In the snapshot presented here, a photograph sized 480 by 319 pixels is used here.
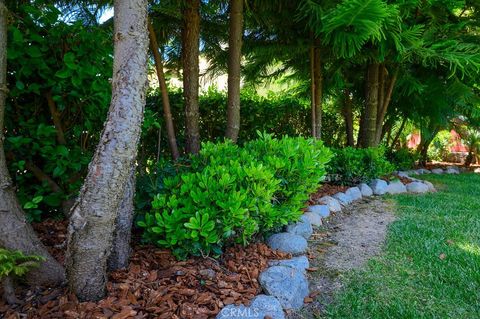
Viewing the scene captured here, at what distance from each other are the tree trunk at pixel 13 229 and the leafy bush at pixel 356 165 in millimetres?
3746

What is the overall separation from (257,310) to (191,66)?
8.74ft

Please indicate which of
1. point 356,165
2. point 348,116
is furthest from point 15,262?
point 348,116

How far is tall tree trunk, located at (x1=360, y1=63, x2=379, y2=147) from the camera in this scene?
5.74 meters

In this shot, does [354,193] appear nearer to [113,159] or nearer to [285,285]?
[285,285]

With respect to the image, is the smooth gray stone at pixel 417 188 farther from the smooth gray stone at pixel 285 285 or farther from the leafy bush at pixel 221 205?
the smooth gray stone at pixel 285 285

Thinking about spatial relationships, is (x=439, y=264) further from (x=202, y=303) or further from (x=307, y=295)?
(x=202, y=303)

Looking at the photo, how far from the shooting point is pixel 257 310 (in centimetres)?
177

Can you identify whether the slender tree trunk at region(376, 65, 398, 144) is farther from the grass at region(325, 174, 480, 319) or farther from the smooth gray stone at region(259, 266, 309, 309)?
the smooth gray stone at region(259, 266, 309, 309)

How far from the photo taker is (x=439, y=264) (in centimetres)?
248

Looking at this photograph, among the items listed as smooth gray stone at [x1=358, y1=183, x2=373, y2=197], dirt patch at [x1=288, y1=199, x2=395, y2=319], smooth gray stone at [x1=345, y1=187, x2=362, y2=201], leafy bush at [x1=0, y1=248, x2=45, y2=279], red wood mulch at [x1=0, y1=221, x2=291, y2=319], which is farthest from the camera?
smooth gray stone at [x1=358, y1=183, x2=373, y2=197]

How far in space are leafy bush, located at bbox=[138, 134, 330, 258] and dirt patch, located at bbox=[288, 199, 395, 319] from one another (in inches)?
17.0

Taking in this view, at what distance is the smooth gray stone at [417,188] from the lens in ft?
17.0

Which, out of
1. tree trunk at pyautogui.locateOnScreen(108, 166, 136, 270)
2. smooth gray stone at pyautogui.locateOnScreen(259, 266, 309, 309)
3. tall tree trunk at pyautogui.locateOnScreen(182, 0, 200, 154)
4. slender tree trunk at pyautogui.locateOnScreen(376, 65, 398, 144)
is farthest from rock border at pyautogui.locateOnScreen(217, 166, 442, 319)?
slender tree trunk at pyautogui.locateOnScreen(376, 65, 398, 144)

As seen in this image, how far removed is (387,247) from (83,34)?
109 inches
